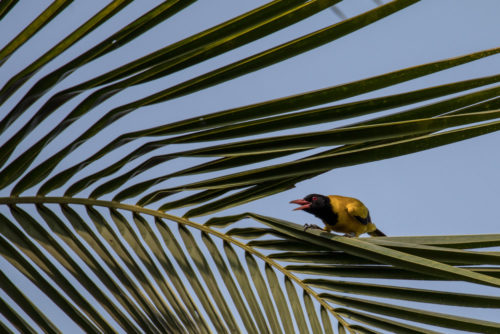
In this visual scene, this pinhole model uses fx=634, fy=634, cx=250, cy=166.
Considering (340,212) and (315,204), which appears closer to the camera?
(315,204)

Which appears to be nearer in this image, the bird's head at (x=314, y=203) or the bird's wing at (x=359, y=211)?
the bird's head at (x=314, y=203)

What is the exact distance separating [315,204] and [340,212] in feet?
0.68

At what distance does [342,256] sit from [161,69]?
2.34 ft

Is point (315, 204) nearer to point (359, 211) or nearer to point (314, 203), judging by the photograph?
point (314, 203)

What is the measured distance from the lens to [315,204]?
361 centimetres

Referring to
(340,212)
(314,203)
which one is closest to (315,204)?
(314,203)

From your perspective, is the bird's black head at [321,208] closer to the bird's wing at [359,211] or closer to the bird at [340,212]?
the bird at [340,212]

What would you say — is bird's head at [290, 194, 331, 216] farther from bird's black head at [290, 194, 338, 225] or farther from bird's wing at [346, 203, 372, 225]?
bird's wing at [346, 203, 372, 225]

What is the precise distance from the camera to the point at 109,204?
179 centimetres

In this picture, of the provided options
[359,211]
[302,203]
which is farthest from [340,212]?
[302,203]

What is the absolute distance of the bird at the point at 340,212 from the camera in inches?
145

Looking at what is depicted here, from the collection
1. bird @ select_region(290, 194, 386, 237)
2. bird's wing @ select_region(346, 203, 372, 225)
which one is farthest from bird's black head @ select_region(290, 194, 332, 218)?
bird's wing @ select_region(346, 203, 372, 225)

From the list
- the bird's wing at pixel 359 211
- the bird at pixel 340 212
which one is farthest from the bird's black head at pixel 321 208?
the bird's wing at pixel 359 211

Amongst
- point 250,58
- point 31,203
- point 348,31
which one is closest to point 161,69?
point 250,58
